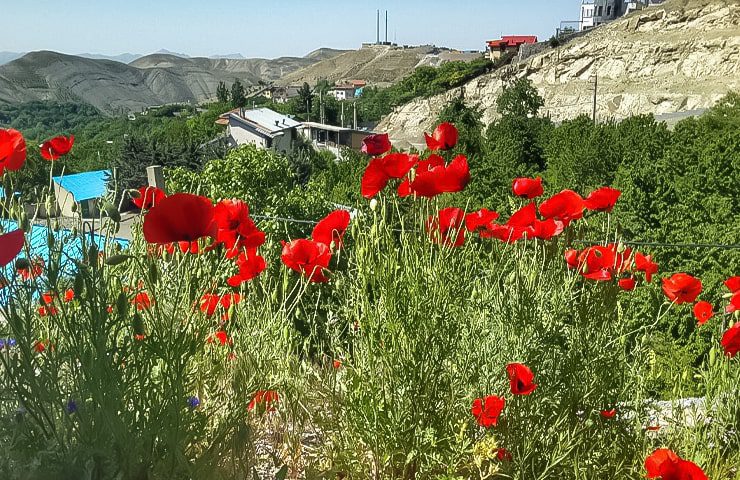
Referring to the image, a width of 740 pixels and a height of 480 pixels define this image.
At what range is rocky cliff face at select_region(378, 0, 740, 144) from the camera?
1341 inches

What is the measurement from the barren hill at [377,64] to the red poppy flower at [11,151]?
83686 millimetres

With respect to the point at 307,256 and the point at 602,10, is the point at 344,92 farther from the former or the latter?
the point at 307,256

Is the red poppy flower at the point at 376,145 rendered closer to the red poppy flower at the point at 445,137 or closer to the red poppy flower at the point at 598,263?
the red poppy flower at the point at 445,137

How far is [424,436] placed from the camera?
135 cm

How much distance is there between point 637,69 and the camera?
38875mm

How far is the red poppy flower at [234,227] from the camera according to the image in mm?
1456

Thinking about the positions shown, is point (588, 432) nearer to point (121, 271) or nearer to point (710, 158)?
point (121, 271)

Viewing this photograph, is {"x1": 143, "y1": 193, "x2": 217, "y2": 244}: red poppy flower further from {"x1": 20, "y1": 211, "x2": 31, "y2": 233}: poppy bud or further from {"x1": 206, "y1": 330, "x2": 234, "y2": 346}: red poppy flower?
{"x1": 206, "y1": 330, "x2": 234, "y2": 346}: red poppy flower

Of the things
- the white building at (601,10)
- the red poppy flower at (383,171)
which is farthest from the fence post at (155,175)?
the white building at (601,10)

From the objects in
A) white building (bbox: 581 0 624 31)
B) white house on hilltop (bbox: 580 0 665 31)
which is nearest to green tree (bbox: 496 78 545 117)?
white house on hilltop (bbox: 580 0 665 31)

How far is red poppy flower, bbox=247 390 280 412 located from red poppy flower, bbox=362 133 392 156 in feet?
2.03

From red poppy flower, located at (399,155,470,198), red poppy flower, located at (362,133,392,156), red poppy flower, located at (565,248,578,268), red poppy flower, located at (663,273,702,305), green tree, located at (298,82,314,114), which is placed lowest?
green tree, located at (298,82,314,114)

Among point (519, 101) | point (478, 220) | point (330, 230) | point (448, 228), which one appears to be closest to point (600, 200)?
point (478, 220)

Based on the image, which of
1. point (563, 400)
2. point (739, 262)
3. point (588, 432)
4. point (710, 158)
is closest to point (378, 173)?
point (563, 400)
